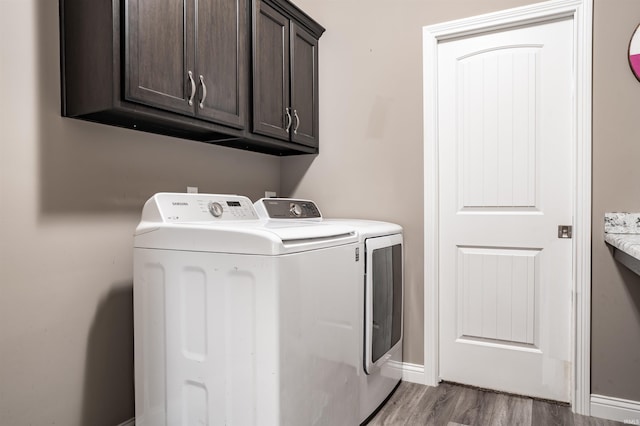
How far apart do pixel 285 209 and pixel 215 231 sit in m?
0.85

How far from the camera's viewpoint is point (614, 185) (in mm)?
1906

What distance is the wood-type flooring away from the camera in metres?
1.89

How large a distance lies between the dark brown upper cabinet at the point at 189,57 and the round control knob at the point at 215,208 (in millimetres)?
368

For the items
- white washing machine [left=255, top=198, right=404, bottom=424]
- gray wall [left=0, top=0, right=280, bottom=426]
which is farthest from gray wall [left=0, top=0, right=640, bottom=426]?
white washing machine [left=255, top=198, right=404, bottom=424]

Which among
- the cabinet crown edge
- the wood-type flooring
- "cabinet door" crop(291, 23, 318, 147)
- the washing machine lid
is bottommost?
the wood-type flooring

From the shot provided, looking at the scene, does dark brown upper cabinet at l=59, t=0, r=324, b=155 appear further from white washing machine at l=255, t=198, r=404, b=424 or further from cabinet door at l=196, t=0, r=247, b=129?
white washing machine at l=255, t=198, r=404, b=424

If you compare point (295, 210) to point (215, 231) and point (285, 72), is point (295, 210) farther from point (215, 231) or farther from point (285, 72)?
point (215, 231)

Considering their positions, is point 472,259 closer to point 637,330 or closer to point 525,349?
point 525,349

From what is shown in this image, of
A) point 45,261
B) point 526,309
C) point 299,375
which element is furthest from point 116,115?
point 526,309

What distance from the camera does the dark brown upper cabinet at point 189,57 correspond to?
1403 mm

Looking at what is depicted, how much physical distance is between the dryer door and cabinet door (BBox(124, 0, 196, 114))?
105 centimetres

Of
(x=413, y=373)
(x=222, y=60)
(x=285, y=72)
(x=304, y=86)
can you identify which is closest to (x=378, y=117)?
(x=304, y=86)

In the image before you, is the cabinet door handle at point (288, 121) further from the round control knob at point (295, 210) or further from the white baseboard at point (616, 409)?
the white baseboard at point (616, 409)

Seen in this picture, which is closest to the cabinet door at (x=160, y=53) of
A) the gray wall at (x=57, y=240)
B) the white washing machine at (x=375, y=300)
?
the gray wall at (x=57, y=240)
